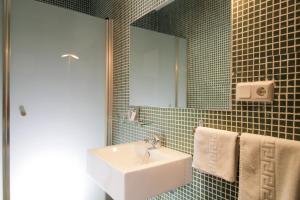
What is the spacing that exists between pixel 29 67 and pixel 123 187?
4.09ft

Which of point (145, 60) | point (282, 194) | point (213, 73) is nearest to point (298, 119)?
point (282, 194)

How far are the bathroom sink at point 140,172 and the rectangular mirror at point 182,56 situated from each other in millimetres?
340

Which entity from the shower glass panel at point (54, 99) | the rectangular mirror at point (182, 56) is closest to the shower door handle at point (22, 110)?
the shower glass panel at point (54, 99)

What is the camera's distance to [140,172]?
0.98 meters

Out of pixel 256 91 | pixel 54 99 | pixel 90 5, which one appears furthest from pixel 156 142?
pixel 90 5

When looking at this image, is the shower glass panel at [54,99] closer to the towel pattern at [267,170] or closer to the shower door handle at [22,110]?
the shower door handle at [22,110]

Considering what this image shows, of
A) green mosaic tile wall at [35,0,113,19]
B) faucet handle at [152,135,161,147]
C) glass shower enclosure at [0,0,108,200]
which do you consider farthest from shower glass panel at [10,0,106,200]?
faucet handle at [152,135,161,147]

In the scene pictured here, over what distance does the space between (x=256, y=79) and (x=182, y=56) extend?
0.54m

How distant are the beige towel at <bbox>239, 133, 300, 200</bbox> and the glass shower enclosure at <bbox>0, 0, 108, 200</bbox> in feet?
4.67

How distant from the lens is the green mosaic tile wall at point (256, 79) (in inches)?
33.3

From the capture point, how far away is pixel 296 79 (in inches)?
32.6

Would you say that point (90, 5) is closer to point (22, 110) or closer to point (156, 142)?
point (22, 110)

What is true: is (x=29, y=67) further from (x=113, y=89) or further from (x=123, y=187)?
(x=123, y=187)

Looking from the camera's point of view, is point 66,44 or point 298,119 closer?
point 298,119
